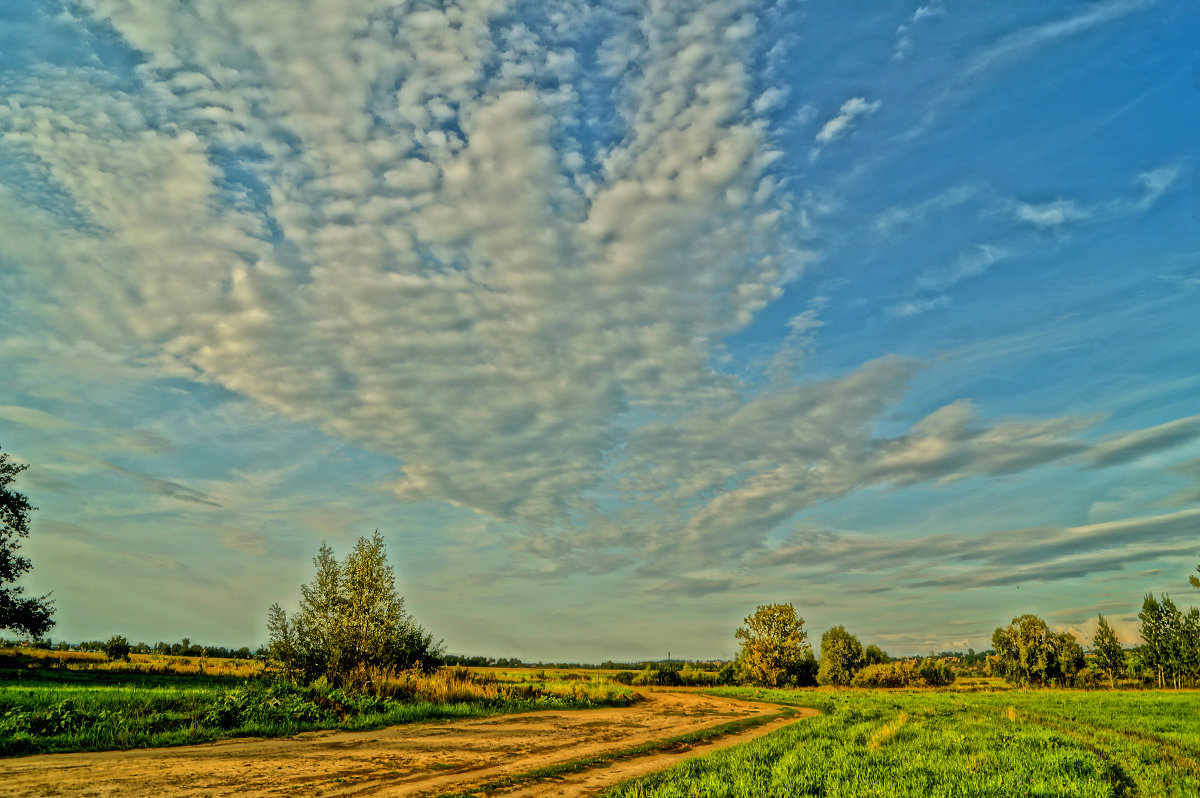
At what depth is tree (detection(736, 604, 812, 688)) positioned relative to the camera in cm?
9081

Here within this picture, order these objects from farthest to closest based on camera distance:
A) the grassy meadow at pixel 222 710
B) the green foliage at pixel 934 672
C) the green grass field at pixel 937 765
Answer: the green foliage at pixel 934 672
the grassy meadow at pixel 222 710
the green grass field at pixel 937 765

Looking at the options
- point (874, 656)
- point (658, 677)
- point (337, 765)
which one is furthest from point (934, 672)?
point (337, 765)

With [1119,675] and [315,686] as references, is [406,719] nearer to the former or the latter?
[315,686]

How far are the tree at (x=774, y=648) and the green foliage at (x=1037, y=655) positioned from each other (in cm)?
4369

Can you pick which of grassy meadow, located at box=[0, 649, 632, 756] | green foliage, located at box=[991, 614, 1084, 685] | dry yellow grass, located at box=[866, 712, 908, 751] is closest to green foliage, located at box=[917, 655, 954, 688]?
green foliage, located at box=[991, 614, 1084, 685]

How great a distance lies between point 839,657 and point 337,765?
107 meters

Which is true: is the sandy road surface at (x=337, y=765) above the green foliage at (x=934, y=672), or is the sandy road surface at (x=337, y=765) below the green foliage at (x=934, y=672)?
above

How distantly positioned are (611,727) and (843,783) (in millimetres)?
14300

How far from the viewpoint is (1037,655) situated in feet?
347

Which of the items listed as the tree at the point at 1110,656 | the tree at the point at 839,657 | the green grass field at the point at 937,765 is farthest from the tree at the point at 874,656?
the green grass field at the point at 937,765

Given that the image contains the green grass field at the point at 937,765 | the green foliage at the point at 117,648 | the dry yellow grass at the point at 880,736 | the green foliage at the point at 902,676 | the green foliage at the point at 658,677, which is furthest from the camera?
the green foliage at the point at 902,676

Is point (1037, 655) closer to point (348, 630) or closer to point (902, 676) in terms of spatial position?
point (902, 676)

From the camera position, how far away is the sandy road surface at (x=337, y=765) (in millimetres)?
11703

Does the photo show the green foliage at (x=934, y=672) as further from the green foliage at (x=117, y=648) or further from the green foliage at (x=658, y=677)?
the green foliage at (x=117, y=648)
